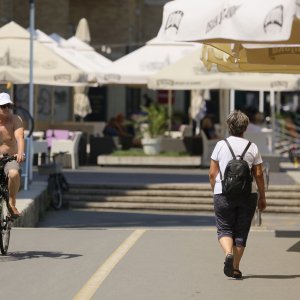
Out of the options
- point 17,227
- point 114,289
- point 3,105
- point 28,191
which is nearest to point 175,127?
point 28,191

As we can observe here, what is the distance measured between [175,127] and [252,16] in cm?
2885

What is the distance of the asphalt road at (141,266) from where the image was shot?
10188 millimetres

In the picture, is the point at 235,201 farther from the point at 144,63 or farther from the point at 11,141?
the point at 144,63

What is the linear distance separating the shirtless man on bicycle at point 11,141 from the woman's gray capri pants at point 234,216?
2599 mm

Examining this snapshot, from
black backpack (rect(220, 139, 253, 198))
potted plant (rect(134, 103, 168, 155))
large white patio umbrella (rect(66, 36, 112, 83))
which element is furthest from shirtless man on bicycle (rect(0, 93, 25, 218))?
large white patio umbrella (rect(66, 36, 112, 83))

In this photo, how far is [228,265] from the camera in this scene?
1070cm

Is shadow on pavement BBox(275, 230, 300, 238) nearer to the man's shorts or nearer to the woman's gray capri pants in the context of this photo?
the man's shorts

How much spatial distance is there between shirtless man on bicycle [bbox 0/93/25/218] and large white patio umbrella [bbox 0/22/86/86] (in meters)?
12.8

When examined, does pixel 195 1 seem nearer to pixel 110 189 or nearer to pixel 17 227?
pixel 17 227

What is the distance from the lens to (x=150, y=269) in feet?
38.1

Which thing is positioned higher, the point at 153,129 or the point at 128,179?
the point at 153,129

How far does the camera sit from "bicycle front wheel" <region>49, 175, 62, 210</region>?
21938 mm

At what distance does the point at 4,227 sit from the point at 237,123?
3.00m

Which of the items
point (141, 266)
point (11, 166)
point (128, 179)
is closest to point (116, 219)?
point (128, 179)
